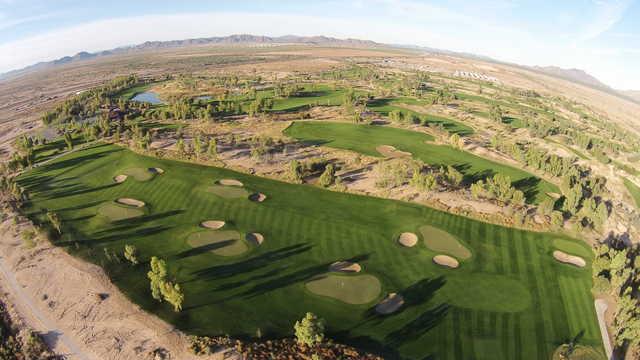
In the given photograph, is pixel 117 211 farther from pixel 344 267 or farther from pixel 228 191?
pixel 344 267

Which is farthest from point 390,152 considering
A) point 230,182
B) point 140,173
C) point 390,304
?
point 140,173

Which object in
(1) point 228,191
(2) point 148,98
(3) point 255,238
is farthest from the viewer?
(2) point 148,98

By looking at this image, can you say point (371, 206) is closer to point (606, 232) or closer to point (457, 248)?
point (457, 248)

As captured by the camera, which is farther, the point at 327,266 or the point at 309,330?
the point at 327,266

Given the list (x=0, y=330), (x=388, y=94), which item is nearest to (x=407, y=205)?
(x=0, y=330)

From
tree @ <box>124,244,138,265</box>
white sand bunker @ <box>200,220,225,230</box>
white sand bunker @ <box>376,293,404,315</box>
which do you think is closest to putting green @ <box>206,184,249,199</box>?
white sand bunker @ <box>200,220,225,230</box>

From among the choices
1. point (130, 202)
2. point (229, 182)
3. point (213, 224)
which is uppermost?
point (229, 182)

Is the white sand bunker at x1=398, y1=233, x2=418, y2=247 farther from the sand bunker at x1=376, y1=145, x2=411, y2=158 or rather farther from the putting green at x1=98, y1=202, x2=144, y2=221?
the putting green at x1=98, y1=202, x2=144, y2=221
